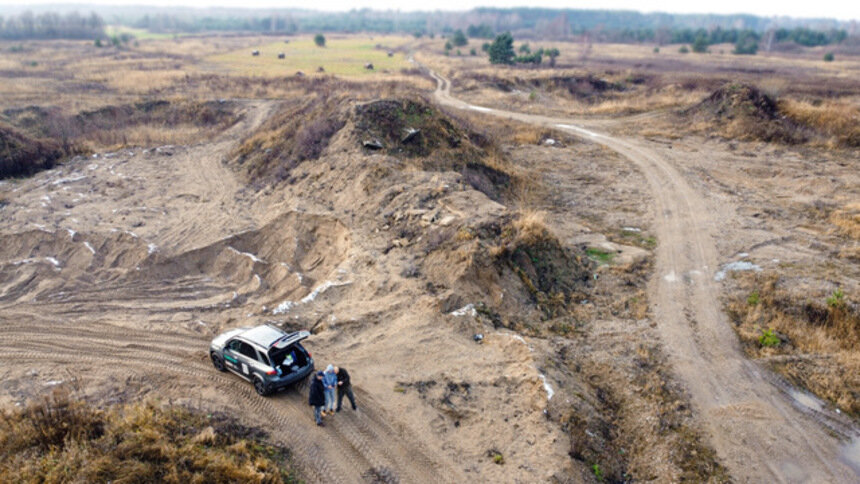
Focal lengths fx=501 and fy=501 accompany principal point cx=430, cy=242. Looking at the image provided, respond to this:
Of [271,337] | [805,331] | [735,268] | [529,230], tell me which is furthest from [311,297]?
[735,268]

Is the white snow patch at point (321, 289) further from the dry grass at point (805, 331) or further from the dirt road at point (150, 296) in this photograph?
the dry grass at point (805, 331)

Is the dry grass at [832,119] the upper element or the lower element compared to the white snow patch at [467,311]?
upper

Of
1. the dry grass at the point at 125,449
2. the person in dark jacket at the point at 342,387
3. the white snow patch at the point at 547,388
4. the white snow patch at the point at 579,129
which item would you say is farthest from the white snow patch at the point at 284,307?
the white snow patch at the point at 579,129

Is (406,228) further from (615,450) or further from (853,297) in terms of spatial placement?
(853,297)

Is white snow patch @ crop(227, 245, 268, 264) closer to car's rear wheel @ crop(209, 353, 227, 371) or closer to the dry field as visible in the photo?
the dry field

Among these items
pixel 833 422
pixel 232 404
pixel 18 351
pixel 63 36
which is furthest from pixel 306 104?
pixel 63 36

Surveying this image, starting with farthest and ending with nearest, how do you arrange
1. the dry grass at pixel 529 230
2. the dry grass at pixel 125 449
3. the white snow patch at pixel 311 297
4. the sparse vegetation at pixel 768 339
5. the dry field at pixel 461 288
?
the dry grass at pixel 529 230 < the white snow patch at pixel 311 297 < the sparse vegetation at pixel 768 339 < the dry field at pixel 461 288 < the dry grass at pixel 125 449

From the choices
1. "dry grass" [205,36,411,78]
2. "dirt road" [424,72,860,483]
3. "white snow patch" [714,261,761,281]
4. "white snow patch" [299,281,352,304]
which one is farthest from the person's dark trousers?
"dry grass" [205,36,411,78]
